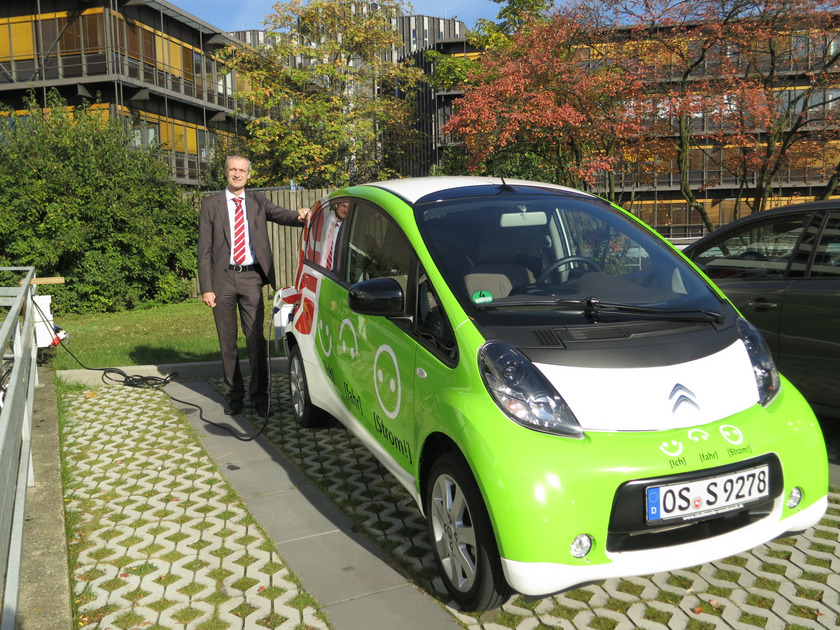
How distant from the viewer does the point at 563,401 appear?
2.84 metres

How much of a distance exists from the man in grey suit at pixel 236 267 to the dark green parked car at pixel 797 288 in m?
3.53

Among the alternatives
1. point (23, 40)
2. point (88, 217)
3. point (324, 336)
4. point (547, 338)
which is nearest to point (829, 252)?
point (547, 338)

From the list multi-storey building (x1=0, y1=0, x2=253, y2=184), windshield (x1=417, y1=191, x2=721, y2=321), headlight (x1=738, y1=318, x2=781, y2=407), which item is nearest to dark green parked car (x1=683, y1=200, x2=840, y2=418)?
windshield (x1=417, y1=191, x2=721, y2=321)

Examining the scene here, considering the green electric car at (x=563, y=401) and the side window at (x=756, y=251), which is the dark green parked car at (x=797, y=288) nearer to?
the side window at (x=756, y=251)

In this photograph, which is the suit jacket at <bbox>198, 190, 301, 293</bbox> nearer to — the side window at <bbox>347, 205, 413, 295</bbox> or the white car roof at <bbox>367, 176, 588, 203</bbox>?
the side window at <bbox>347, 205, 413, 295</bbox>

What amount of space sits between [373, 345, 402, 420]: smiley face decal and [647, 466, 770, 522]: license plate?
1.32 metres

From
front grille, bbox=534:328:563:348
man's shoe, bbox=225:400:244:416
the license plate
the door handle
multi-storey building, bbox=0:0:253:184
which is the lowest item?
man's shoe, bbox=225:400:244:416

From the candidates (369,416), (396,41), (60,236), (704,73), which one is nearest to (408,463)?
(369,416)

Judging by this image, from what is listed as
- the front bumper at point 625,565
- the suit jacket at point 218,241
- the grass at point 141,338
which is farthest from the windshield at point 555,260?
the grass at point 141,338

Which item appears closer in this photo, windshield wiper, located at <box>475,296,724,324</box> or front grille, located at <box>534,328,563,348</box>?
front grille, located at <box>534,328,563,348</box>

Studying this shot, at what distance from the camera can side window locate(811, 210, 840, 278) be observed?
190 inches

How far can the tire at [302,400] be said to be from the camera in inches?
221

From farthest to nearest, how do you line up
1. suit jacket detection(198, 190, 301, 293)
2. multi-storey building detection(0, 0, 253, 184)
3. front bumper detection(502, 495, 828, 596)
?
multi-storey building detection(0, 0, 253, 184) < suit jacket detection(198, 190, 301, 293) < front bumper detection(502, 495, 828, 596)

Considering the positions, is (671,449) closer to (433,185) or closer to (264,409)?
(433,185)
